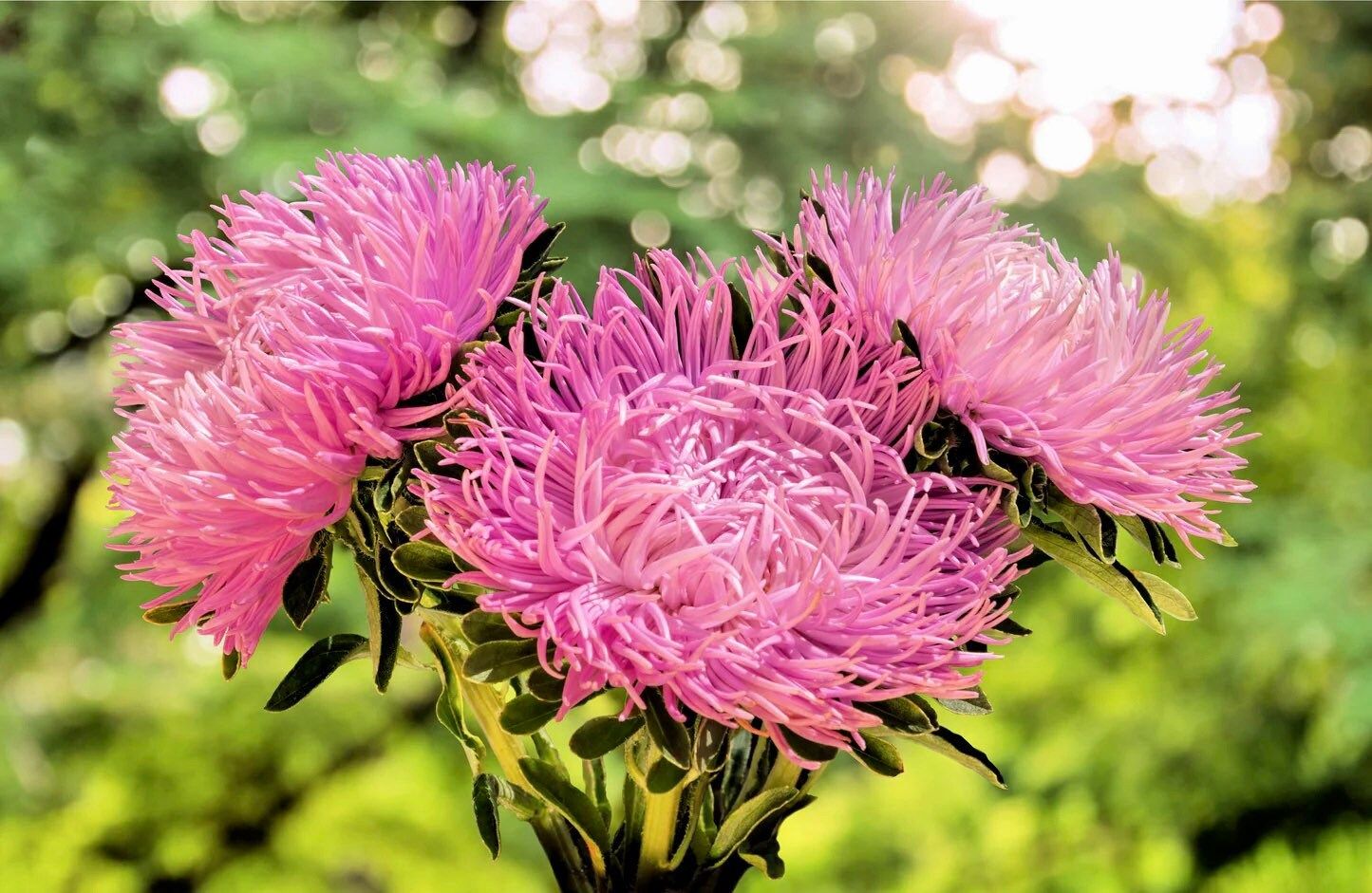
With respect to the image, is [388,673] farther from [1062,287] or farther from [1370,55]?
[1370,55]

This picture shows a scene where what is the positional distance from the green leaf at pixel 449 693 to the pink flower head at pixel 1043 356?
20 cm

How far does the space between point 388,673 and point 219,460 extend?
0.09m

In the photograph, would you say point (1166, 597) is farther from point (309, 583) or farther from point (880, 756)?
point (309, 583)

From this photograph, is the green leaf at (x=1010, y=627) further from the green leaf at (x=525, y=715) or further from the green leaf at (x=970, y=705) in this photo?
the green leaf at (x=525, y=715)

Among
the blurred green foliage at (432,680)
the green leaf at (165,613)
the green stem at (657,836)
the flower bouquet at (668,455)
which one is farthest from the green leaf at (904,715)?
the blurred green foliage at (432,680)

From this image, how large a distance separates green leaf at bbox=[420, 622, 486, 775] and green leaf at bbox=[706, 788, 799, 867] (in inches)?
3.8

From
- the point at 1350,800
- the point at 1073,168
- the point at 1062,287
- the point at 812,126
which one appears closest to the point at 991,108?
the point at 1073,168

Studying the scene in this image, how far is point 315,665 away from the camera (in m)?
0.46

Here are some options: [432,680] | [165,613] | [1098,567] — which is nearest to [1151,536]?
[1098,567]

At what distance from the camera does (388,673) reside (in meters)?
0.40

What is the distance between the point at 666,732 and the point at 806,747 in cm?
4

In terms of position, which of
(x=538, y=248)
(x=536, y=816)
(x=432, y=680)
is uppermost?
(x=538, y=248)

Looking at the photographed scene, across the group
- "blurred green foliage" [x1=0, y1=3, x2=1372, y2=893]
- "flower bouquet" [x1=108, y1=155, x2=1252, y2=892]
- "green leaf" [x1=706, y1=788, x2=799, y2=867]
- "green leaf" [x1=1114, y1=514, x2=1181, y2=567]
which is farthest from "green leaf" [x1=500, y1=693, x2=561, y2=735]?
"blurred green foliage" [x1=0, y1=3, x2=1372, y2=893]

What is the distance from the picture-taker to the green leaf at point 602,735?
364 mm
